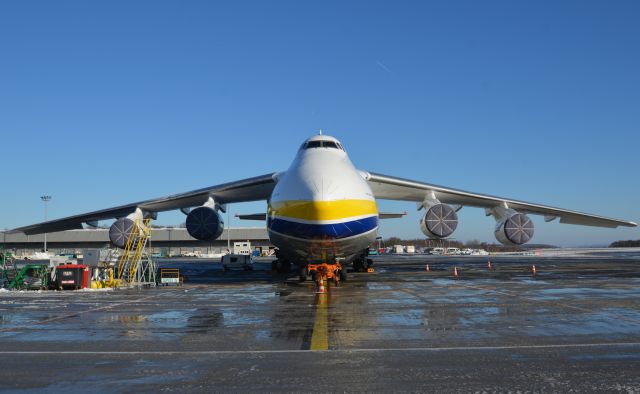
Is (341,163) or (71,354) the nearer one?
(71,354)

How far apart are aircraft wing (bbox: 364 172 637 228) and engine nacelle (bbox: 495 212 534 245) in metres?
1.10

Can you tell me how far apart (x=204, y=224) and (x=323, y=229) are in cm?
888

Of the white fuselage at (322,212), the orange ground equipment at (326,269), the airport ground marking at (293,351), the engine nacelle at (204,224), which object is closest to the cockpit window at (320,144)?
the white fuselage at (322,212)

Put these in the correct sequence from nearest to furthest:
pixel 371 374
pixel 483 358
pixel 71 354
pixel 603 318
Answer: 1. pixel 371 374
2. pixel 483 358
3. pixel 71 354
4. pixel 603 318

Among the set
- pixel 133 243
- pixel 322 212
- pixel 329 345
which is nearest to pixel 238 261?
pixel 133 243

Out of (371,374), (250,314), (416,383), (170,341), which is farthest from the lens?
(250,314)

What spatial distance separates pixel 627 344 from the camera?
7297 millimetres

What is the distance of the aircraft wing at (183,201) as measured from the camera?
2469cm

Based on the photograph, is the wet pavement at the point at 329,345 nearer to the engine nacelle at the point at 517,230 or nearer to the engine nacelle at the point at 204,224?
the engine nacelle at the point at 204,224

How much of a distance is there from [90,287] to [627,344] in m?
17.6

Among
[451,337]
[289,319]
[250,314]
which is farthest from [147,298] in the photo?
[451,337]

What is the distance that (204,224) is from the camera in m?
23.4

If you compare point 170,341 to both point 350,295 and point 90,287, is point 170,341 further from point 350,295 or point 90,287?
point 90,287

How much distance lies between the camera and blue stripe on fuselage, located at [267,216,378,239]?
1608 cm
